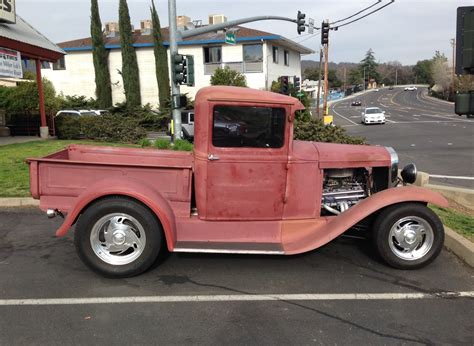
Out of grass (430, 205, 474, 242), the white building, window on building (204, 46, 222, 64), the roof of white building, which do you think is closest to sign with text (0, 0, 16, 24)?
grass (430, 205, 474, 242)

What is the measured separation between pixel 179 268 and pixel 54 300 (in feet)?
4.20

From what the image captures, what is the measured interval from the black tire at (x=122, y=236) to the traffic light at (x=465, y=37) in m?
3.79

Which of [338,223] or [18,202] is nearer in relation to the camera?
[338,223]

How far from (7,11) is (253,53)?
21929 millimetres

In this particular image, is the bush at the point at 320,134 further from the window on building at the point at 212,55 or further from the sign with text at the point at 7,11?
the window on building at the point at 212,55

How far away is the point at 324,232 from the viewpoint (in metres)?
4.54

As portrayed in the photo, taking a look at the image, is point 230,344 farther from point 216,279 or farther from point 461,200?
point 461,200

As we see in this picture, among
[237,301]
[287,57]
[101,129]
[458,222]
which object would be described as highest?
[287,57]

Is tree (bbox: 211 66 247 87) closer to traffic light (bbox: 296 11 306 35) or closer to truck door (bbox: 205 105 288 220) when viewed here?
traffic light (bbox: 296 11 306 35)

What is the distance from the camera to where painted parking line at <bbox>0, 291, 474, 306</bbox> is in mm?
3898

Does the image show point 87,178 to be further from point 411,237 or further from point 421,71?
point 421,71

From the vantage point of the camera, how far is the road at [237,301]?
336 centimetres

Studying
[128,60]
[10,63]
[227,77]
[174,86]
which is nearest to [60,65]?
[128,60]

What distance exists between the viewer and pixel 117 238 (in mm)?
4438
